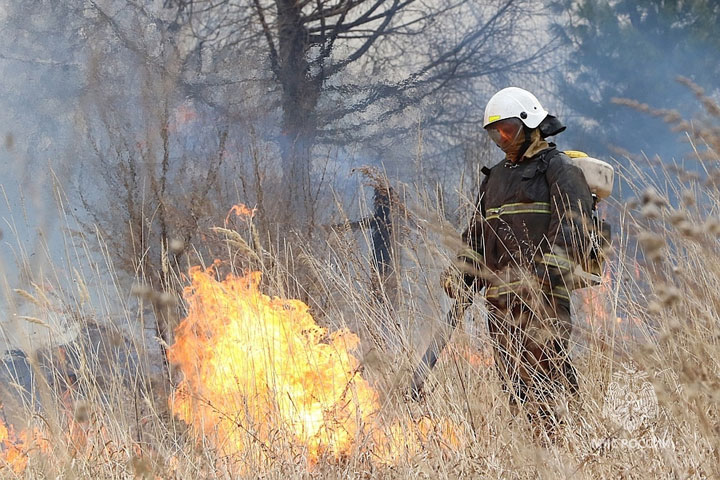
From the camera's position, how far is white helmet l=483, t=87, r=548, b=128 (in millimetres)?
3309

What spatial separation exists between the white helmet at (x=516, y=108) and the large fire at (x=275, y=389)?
3.56ft

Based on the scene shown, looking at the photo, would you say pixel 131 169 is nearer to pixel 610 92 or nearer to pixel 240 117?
pixel 240 117

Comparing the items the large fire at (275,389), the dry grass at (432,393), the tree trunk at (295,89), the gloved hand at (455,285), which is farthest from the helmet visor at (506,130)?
the tree trunk at (295,89)

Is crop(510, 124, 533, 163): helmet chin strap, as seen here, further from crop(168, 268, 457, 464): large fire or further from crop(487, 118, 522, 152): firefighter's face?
crop(168, 268, 457, 464): large fire

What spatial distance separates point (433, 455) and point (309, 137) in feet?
22.4

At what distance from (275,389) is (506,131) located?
1.44 m

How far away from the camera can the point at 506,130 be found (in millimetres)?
3328

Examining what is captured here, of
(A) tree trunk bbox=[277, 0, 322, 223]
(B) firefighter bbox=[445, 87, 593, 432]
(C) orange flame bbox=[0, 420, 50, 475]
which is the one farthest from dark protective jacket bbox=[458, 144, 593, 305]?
(A) tree trunk bbox=[277, 0, 322, 223]

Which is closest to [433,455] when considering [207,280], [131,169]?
[207,280]

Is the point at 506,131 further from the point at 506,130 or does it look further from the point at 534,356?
the point at 534,356

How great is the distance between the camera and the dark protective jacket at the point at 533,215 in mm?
2996

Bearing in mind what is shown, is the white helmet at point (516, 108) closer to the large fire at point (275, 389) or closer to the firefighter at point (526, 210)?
the firefighter at point (526, 210)

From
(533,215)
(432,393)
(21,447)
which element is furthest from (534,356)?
(21,447)

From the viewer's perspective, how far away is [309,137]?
880 centimetres
